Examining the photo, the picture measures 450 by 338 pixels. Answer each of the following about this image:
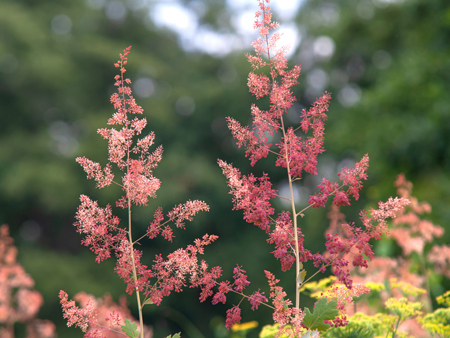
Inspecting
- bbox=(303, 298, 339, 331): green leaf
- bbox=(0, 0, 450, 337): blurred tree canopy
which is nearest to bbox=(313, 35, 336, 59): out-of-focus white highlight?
bbox=(0, 0, 450, 337): blurred tree canopy

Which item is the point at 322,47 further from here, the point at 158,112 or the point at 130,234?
the point at 130,234

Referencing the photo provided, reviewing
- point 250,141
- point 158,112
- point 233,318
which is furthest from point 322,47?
point 233,318

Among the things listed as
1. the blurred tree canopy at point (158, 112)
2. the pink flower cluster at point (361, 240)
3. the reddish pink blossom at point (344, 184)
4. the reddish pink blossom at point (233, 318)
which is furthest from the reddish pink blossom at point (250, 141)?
the blurred tree canopy at point (158, 112)

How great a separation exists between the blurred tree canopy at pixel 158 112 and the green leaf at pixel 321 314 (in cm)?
669

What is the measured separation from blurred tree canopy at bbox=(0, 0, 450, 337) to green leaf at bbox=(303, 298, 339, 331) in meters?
6.69

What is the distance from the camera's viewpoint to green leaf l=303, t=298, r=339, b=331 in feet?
4.06

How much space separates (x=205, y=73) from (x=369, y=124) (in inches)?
233

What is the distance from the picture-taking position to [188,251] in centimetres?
134

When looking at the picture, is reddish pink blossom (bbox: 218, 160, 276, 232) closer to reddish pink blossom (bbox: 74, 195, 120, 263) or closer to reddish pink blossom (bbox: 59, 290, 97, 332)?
reddish pink blossom (bbox: 74, 195, 120, 263)

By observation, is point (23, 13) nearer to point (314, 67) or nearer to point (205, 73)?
point (205, 73)

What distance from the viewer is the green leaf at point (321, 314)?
1.24m

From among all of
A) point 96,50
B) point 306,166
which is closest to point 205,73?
point 96,50

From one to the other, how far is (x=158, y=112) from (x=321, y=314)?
9.71 metres

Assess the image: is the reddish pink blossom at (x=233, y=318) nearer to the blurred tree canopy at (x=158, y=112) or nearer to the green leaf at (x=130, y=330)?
the green leaf at (x=130, y=330)
